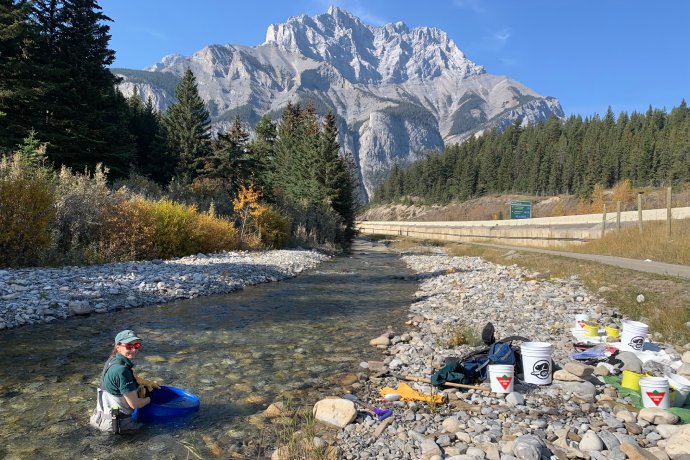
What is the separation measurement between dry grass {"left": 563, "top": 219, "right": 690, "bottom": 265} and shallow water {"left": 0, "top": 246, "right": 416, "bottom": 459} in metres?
12.0

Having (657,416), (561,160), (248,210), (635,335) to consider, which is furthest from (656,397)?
(561,160)

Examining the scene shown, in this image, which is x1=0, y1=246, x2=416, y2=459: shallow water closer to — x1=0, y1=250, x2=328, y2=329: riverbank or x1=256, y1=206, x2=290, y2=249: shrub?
x1=0, y1=250, x2=328, y2=329: riverbank

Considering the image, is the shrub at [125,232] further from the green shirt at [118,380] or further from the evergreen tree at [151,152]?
the evergreen tree at [151,152]

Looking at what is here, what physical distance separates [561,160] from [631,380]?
129m

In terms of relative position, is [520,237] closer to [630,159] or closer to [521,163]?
[630,159]

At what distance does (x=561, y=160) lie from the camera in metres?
120

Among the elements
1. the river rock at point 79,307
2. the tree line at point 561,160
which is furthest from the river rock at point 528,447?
the tree line at point 561,160

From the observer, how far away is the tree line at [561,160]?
102m

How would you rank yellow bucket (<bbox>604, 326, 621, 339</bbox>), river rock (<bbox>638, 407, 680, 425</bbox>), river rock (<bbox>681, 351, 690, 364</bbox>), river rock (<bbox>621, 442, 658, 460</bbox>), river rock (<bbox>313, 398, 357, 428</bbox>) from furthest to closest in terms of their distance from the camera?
yellow bucket (<bbox>604, 326, 621, 339</bbox>)
river rock (<bbox>681, 351, 690, 364</bbox>)
river rock (<bbox>313, 398, 357, 428</bbox>)
river rock (<bbox>638, 407, 680, 425</bbox>)
river rock (<bbox>621, 442, 658, 460</bbox>)

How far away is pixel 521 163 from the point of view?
132250 millimetres

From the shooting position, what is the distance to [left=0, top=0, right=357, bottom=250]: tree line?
2567cm

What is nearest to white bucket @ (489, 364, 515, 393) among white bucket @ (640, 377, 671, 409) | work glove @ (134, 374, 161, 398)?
white bucket @ (640, 377, 671, 409)

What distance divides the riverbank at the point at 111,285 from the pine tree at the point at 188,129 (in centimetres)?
2844

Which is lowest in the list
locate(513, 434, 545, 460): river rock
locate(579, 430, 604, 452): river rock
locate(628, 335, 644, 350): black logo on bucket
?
locate(579, 430, 604, 452): river rock
